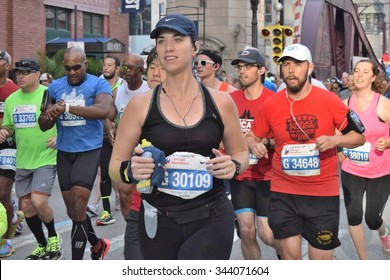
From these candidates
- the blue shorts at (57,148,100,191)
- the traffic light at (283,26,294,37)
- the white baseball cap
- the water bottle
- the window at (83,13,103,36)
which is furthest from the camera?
the window at (83,13,103,36)

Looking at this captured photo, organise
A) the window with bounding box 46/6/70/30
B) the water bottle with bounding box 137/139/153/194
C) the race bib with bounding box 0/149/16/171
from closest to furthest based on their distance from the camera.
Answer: the water bottle with bounding box 137/139/153/194 → the race bib with bounding box 0/149/16/171 → the window with bounding box 46/6/70/30

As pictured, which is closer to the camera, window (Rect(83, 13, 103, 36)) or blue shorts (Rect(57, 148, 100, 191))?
blue shorts (Rect(57, 148, 100, 191))

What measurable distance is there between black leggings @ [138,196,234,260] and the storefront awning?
3059 cm

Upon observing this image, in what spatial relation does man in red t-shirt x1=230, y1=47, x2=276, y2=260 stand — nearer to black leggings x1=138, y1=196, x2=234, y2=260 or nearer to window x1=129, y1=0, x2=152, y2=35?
black leggings x1=138, y1=196, x2=234, y2=260

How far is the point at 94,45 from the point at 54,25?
13.2ft

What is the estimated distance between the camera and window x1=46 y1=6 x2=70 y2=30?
3663cm

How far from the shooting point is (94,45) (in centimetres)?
3412

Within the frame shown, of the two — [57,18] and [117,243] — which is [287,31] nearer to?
[117,243]

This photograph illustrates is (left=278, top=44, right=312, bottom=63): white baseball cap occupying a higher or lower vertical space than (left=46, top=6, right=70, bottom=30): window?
lower

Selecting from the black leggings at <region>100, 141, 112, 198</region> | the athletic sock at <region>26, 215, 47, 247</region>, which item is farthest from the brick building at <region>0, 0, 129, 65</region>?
the athletic sock at <region>26, 215, 47, 247</region>

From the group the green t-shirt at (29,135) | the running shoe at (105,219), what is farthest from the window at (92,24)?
the green t-shirt at (29,135)

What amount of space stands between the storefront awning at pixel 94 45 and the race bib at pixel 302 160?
29.3 m

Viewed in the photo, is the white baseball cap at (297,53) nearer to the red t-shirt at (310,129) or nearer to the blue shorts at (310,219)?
the red t-shirt at (310,129)
